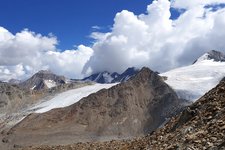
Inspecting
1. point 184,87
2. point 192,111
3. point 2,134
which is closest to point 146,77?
point 184,87

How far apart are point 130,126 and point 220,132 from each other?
12764cm

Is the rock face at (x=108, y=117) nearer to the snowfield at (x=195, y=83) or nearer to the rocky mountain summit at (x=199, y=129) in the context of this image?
the snowfield at (x=195, y=83)

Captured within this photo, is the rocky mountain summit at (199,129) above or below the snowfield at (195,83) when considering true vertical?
below

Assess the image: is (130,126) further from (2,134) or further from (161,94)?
(2,134)

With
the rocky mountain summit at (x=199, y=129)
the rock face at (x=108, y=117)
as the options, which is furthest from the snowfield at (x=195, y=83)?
the rocky mountain summit at (x=199, y=129)

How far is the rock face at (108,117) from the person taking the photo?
138 metres

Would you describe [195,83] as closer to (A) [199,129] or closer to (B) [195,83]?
(B) [195,83]

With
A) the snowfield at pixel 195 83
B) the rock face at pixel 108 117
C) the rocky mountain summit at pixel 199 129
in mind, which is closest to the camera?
the rocky mountain summit at pixel 199 129

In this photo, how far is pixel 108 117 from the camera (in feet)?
493

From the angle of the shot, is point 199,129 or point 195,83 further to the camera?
point 195,83

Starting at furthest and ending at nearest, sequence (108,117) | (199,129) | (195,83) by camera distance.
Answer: (195,83)
(108,117)
(199,129)

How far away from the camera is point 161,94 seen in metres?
163

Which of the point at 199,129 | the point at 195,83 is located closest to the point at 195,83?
the point at 195,83

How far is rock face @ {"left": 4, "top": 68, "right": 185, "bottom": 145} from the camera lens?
13775 centimetres
